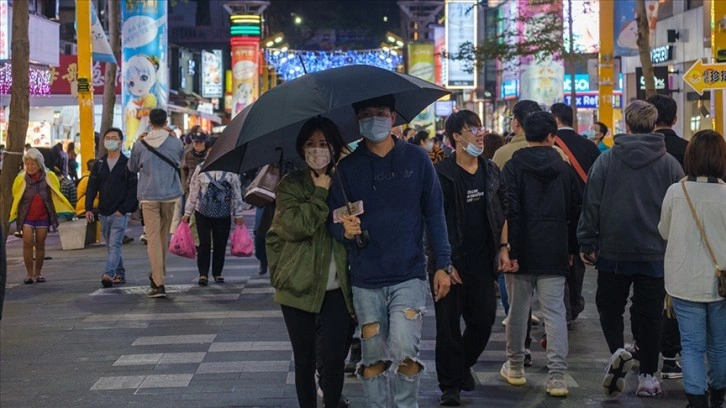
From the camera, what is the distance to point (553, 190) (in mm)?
7977

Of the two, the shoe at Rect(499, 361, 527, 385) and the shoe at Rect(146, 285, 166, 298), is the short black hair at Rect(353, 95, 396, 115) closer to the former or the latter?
the shoe at Rect(499, 361, 527, 385)

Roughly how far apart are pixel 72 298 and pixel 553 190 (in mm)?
7160

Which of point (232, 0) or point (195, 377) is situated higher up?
point (232, 0)

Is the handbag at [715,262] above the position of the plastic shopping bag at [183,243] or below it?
above

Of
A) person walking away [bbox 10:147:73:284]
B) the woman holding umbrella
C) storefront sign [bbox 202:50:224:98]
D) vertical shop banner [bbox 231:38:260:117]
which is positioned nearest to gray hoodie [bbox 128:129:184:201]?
person walking away [bbox 10:147:73:284]

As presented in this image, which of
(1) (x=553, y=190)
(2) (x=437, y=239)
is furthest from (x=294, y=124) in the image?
(1) (x=553, y=190)

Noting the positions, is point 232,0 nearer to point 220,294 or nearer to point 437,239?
point 220,294

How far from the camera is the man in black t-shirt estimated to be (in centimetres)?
764

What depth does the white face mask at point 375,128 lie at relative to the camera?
622 cm

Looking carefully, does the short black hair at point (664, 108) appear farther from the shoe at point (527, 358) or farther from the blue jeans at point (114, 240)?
the blue jeans at point (114, 240)

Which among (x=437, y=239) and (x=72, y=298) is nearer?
(x=437, y=239)

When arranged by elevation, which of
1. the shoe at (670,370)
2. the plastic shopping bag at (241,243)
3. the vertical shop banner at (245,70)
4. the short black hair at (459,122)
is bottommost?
the shoe at (670,370)

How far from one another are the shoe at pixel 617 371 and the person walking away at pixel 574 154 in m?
2.14

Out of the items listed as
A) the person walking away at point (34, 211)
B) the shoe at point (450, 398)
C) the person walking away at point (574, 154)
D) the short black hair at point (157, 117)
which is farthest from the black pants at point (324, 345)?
the person walking away at point (34, 211)
